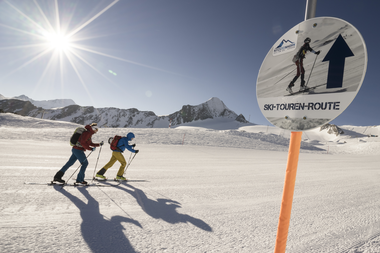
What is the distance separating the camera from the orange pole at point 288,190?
1.26 m

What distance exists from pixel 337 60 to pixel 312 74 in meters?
0.15

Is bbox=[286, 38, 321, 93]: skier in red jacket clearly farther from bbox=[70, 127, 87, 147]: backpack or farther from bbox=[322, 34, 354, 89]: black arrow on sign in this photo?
bbox=[70, 127, 87, 147]: backpack

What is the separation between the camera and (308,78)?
1.21 meters

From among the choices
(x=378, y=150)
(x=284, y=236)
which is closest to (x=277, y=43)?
(x=284, y=236)

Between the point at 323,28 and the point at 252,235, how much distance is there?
257 centimetres

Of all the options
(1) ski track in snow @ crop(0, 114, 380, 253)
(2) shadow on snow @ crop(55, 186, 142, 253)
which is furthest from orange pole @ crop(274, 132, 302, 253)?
(2) shadow on snow @ crop(55, 186, 142, 253)

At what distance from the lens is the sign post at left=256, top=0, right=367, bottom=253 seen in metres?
1.05

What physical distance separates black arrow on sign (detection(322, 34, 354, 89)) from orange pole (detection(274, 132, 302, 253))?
403 mm

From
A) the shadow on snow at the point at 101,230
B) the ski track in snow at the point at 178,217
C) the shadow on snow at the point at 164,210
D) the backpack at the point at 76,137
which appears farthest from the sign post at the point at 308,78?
the backpack at the point at 76,137

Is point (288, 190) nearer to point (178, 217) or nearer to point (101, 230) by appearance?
point (178, 217)

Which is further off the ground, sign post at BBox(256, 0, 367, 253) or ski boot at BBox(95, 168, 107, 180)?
sign post at BBox(256, 0, 367, 253)

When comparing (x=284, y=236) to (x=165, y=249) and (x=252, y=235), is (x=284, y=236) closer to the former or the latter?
(x=252, y=235)

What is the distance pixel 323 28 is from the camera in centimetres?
116

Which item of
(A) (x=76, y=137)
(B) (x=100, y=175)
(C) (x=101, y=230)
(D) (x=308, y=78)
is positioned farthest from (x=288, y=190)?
(B) (x=100, y=175)
